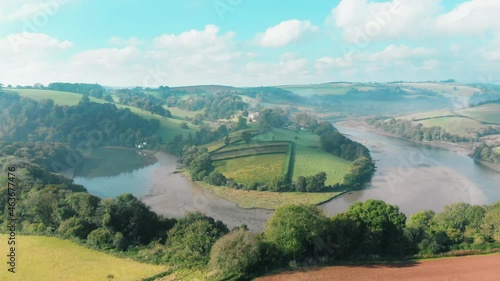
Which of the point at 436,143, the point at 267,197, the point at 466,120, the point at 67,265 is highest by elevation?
the point at 466,120

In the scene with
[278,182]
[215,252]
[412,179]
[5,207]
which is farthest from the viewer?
[412,179]

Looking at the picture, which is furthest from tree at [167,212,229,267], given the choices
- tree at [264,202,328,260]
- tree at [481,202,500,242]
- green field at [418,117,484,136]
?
green field at [418,117,484,136]

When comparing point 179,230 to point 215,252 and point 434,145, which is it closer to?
point 215,252

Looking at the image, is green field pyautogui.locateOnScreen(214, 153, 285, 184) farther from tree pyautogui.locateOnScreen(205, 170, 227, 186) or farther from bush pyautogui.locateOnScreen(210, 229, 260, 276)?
bush pyautogui.locateOnScreen(210, 229, 260, 276)

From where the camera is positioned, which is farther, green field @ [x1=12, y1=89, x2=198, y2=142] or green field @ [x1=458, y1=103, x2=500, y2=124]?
green field @ [x1=458, y1=103, x2=500, y2=124]

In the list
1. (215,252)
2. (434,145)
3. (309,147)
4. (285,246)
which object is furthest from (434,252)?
(434,145)

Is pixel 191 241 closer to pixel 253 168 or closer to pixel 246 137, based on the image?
pixel 253 168

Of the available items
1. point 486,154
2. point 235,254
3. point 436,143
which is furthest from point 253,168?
point 436,143
